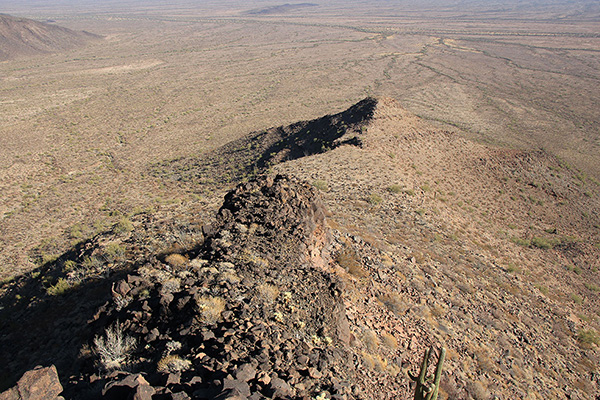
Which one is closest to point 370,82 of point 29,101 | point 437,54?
point 437,54

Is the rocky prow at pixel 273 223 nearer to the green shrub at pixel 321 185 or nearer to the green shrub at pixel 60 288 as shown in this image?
the green shrub at pixel 60 288

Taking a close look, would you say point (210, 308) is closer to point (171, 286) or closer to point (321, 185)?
point (171, 286)

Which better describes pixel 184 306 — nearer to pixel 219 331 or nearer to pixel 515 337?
pixel 219 331

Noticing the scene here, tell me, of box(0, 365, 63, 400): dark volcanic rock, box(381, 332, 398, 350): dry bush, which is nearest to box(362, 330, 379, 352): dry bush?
box(381, 332, 398, 350): dry bush

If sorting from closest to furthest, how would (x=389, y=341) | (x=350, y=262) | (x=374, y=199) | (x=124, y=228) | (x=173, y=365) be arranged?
(x=173, y=365) < (x=389, y=341) < (x=350, y=262) < (x=124, y=228) < (x=374, y=199)

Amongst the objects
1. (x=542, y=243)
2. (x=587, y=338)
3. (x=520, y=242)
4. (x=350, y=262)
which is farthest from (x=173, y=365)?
(x=542, y=243)
